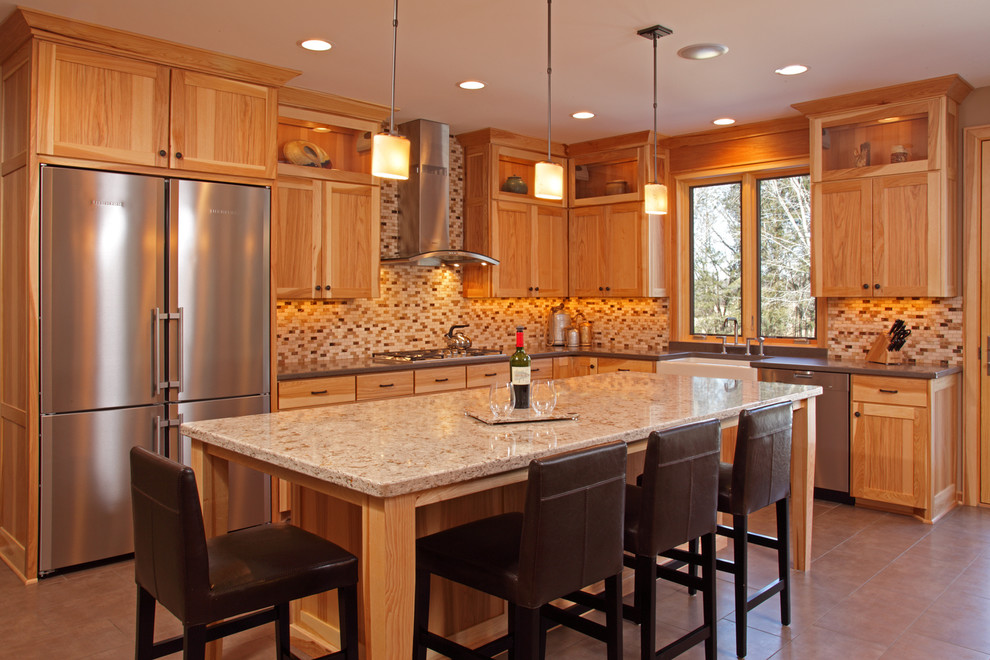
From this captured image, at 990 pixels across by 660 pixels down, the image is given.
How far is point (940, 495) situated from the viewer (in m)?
4.63

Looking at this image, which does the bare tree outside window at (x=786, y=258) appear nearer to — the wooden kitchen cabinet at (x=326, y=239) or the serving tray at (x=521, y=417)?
the wooden kitchen cabinet at (x=326, y=239)

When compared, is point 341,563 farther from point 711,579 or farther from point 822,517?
point 822,517

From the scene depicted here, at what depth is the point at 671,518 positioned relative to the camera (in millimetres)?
2418

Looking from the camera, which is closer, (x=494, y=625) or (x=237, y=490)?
(x=494, y=625)

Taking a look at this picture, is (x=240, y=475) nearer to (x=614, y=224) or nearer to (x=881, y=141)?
(x=614, y=224)

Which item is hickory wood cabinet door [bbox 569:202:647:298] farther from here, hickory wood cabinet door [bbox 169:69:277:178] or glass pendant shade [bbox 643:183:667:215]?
hickory wood cabinet door [bbox 169:69:277:178]

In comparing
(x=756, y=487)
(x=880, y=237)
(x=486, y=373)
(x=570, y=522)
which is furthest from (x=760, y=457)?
(x=486, y=373)

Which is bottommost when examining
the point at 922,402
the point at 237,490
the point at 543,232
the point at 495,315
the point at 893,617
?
the point at 893,617

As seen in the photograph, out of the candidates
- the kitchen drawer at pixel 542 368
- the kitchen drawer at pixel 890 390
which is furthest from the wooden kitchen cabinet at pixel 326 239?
the kitchen drawer at pixel 890 390

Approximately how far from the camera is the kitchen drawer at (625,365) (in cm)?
590

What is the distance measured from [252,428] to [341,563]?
68 cm

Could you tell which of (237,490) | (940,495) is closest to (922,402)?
(940,495)

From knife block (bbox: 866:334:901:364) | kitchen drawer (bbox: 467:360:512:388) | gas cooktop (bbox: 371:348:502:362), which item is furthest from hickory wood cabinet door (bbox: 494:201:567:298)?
knife block (bbox: 866:334:901:364)

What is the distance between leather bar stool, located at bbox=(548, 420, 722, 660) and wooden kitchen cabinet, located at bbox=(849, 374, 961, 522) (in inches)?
103
